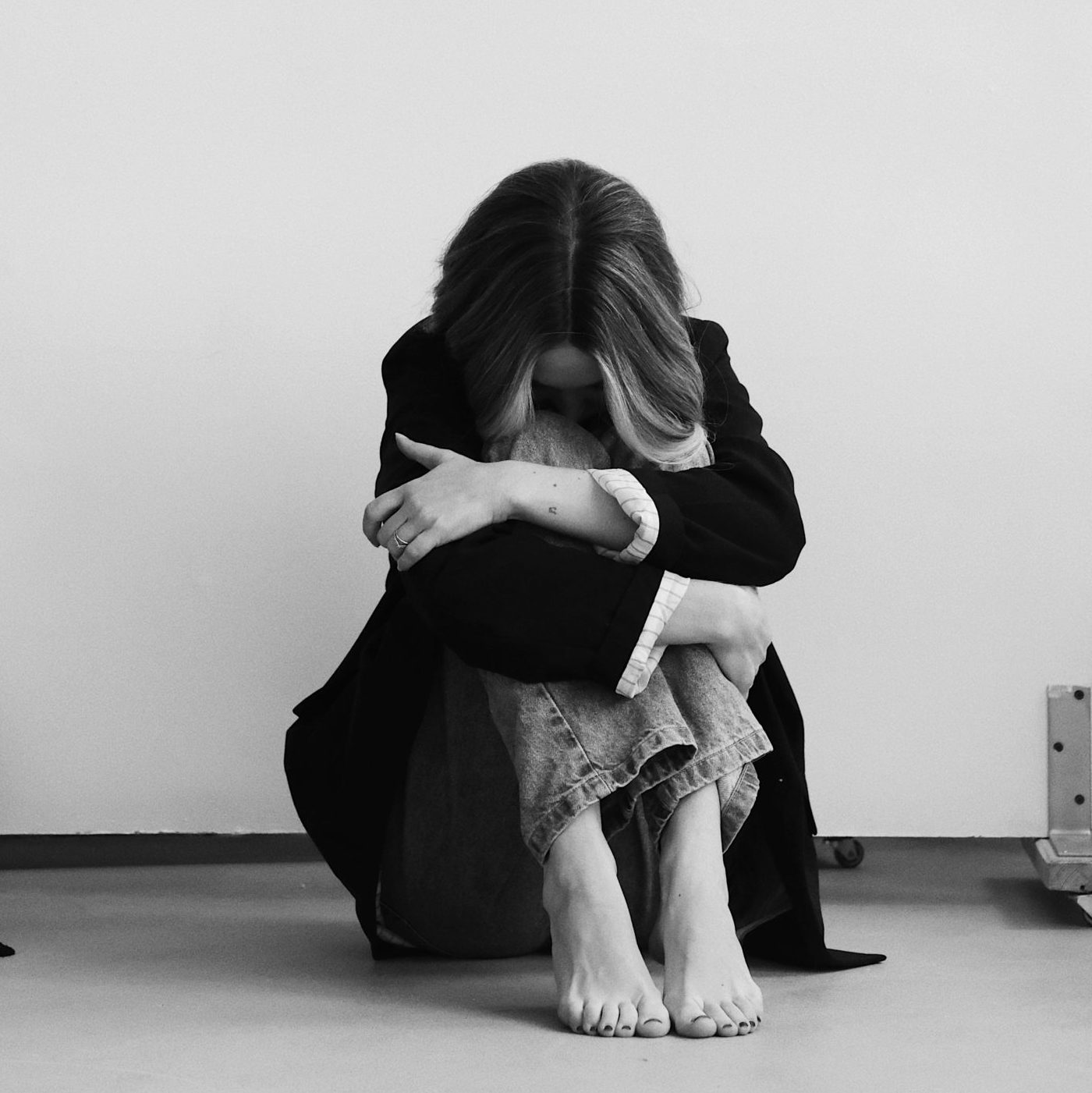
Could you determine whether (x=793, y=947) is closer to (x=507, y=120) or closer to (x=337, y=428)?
(x=337, y=428)

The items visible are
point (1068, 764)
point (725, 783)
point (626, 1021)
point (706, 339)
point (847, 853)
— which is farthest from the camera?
point (847, 853)

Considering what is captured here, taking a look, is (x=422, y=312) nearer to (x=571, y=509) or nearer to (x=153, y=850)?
(x=571, y=509)

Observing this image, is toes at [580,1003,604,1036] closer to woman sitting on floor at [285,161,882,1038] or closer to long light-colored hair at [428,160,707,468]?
woman sitting on floor at [285,161,882,1038]

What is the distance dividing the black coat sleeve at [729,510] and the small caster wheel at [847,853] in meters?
0.69

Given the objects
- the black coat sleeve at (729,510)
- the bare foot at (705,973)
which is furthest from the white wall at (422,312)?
the bare foot at (705,973)

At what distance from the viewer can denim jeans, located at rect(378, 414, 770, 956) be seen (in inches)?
35.6

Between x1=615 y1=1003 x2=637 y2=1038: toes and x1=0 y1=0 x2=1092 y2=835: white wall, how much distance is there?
0.70 m

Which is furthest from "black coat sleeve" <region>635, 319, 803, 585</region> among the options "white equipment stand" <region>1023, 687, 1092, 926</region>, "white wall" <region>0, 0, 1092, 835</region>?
"white equipment stand" <region>1023, 687, 1092, 926</region>

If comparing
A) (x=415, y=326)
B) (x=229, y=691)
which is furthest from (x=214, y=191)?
(x=229, y=691)

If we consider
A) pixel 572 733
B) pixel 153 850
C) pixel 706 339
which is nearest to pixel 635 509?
pixel 572 733

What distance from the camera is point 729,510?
3.32 ft

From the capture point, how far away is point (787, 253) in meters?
1.49

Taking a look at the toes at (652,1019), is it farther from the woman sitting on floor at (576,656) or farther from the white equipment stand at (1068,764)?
the white equipment stand at (1068,764)

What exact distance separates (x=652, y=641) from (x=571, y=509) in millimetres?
127
